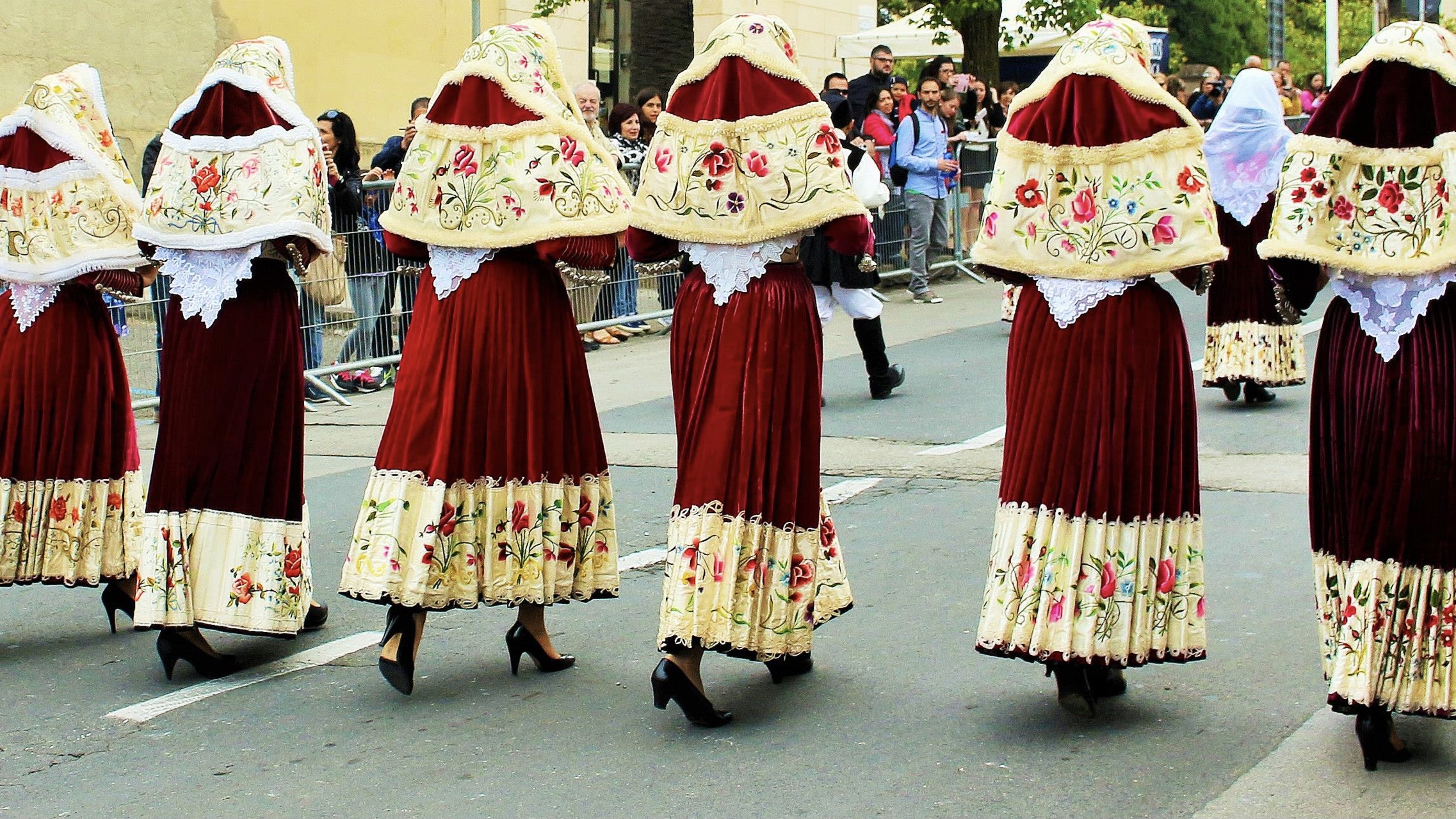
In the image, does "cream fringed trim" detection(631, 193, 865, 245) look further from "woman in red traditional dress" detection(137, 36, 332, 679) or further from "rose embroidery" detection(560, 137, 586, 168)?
"woman in red traditional dress" detection(137, 36, 332, 679)

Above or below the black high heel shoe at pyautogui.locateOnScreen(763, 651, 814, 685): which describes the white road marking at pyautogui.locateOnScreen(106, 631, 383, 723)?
below

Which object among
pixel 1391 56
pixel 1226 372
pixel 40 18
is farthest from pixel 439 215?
pixel 40 18

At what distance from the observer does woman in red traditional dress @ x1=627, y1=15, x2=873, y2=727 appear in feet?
17.5

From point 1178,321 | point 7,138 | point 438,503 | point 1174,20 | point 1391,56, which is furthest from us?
point 1174,20

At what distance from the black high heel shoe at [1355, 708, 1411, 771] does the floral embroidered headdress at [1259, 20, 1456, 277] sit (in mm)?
1188

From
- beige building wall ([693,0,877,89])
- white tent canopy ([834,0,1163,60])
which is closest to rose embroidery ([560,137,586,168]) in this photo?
beige building wall ([693,0,877,89])

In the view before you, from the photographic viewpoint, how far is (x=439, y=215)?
584 centimetres

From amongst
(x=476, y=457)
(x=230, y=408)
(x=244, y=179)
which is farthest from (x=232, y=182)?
(x=476, y=457)

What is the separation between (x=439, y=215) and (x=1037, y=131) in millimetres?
2000

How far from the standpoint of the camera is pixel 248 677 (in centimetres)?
609

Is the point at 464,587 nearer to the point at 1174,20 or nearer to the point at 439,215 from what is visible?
the point at 439,215

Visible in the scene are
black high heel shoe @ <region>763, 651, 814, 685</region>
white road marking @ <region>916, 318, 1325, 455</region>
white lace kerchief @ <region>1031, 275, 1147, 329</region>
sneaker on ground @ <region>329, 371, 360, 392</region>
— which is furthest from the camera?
sneaker on ground @ <region>329, 371, 360, 392</region>

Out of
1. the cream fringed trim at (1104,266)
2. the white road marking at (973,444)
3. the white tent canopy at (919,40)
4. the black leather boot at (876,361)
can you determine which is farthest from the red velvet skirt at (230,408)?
the white tent canopy at (919,40)

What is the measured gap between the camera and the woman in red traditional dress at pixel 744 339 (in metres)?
5.34
